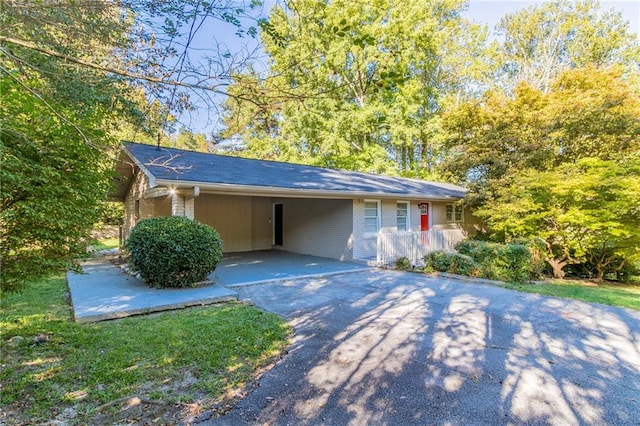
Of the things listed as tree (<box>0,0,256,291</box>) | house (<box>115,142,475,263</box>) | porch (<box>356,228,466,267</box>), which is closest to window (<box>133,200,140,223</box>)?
house (<box>115,142,475,263</box>)

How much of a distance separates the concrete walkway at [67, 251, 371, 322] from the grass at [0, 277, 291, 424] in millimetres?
323

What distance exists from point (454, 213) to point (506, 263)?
7254 millimetres

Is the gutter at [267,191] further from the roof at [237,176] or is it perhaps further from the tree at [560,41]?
the tree at [560,41]

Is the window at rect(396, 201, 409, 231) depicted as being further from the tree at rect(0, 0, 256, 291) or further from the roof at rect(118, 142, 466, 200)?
the tree at rect(0, 0, 256, 291)

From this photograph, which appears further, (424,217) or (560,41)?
(560,41)

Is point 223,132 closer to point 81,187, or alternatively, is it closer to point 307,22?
point 307,22

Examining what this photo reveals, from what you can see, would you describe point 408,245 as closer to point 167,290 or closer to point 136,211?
point 167,290

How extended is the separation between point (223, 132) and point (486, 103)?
14.8 metres

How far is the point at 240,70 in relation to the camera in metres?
3.07

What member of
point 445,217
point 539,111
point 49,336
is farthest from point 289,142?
point 49,336

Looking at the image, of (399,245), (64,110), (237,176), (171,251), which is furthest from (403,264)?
(64,110)

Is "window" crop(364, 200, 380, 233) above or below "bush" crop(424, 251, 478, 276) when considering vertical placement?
above

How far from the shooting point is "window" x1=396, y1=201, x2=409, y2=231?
13.4 m

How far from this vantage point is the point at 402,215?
13.6 m
